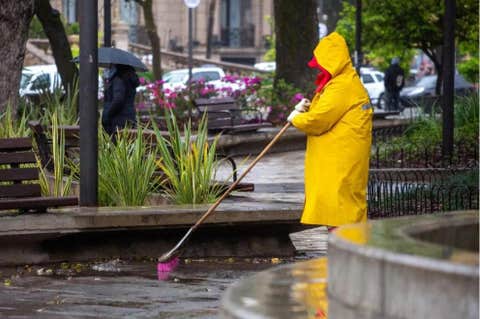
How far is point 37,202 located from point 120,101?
4509mm

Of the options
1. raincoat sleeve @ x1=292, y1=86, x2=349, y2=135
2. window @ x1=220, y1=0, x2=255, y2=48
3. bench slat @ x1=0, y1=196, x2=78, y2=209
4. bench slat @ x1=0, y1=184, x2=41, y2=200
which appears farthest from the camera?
window @ x1=220, y1=0, x2=255, y2=48

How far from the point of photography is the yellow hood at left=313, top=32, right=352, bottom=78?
9.46 metres

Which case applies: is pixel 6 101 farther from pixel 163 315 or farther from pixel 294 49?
pixel 294 49

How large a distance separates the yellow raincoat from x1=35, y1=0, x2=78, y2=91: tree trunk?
15209 mm

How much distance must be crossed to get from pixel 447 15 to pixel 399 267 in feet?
41.4

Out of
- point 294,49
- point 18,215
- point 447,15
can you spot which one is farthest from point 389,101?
point 18,215

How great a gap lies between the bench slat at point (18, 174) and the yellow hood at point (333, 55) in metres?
2.63

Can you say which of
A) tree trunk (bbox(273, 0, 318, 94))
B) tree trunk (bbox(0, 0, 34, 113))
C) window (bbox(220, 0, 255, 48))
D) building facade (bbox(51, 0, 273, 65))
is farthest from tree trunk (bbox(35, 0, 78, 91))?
window (bbox(220, 0, 255, 48))

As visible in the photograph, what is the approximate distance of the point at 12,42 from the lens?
15.2 meters

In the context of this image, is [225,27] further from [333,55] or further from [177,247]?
[333,55]

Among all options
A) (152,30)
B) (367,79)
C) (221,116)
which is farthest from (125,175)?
(367,79)

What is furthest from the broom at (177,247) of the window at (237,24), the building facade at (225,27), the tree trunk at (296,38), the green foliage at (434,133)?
the window at (237,24)

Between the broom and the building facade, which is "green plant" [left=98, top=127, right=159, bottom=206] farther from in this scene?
the building facade

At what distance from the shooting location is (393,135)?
22.0 metres
